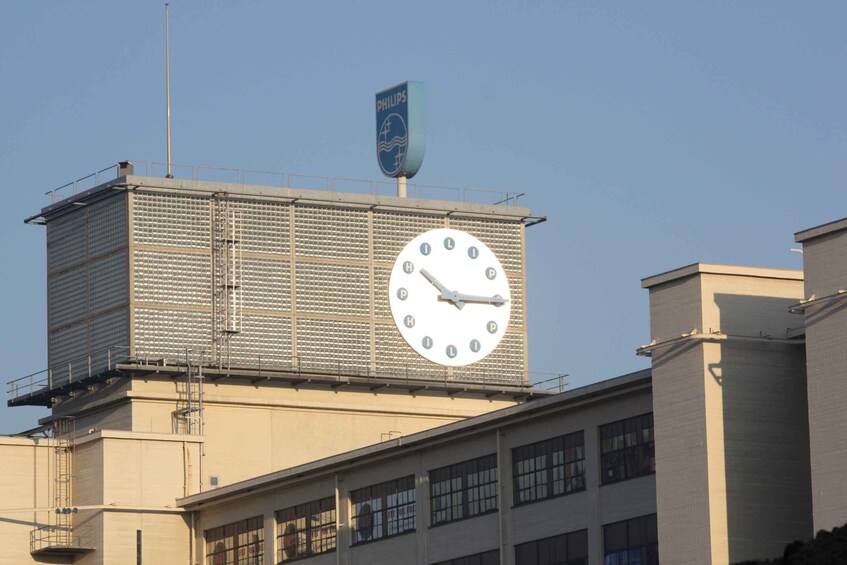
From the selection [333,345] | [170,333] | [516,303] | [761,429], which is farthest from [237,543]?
[761,429]

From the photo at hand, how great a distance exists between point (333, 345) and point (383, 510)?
14750mm

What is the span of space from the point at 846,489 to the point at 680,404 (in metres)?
5.52

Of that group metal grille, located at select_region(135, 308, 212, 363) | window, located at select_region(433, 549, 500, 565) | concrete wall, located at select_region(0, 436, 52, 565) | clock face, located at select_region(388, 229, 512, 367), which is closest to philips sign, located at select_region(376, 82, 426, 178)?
clock face, located at select_region(388, 229, 512, 367)

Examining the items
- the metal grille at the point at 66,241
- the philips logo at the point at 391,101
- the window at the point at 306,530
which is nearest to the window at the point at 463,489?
the window at the point at 306,530

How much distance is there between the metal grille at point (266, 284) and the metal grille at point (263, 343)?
1.15ft

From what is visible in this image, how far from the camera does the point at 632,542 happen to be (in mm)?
59094

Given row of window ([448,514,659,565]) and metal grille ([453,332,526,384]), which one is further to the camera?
metal grille ([453,332,526,384])

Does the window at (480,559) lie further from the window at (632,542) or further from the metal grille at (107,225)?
the metal grille at (107,225)

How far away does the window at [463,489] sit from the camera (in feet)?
215

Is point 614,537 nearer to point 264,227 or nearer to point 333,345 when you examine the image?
point 333,345

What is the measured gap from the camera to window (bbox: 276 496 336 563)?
237 feet

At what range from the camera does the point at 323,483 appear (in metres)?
72.8

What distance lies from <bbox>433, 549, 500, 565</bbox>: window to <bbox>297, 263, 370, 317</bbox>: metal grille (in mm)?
18923

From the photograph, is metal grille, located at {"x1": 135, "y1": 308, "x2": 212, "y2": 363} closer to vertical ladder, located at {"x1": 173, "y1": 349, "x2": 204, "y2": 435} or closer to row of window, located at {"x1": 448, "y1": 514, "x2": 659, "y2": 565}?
vertical ladder, located at {"x1": 173, "y1": 349, "x2": 204, "y2": 435}
